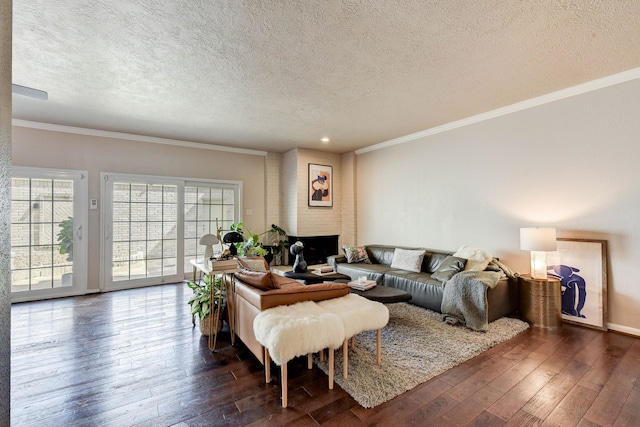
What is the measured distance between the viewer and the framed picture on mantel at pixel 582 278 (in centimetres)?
325

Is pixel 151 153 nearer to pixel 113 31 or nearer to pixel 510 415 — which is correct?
pixel 113 31

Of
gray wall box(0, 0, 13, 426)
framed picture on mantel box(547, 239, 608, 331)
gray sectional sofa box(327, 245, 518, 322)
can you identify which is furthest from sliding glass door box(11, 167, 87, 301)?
framed picture on mantel box(547, 239, 608, 331)

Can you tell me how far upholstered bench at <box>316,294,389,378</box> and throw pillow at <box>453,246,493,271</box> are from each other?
75.2 inches

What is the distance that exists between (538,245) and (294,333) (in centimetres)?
305

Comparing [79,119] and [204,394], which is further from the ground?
[79,119]

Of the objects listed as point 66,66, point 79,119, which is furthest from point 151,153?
point 66,66

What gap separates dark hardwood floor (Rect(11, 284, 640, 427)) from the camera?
1893 mm

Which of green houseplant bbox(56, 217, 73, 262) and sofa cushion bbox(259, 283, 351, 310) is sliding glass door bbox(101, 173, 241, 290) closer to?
green houseplant bbox(56, 217, 73, 262)

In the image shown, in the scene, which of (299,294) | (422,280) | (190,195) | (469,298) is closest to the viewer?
(299,294)

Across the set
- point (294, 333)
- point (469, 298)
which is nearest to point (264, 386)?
point (294, 333)

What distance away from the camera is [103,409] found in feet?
6.52

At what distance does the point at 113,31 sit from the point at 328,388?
3.26 metres

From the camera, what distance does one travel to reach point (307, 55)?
2713 millimetres

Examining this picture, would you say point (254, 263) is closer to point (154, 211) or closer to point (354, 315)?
point (354, 315)
